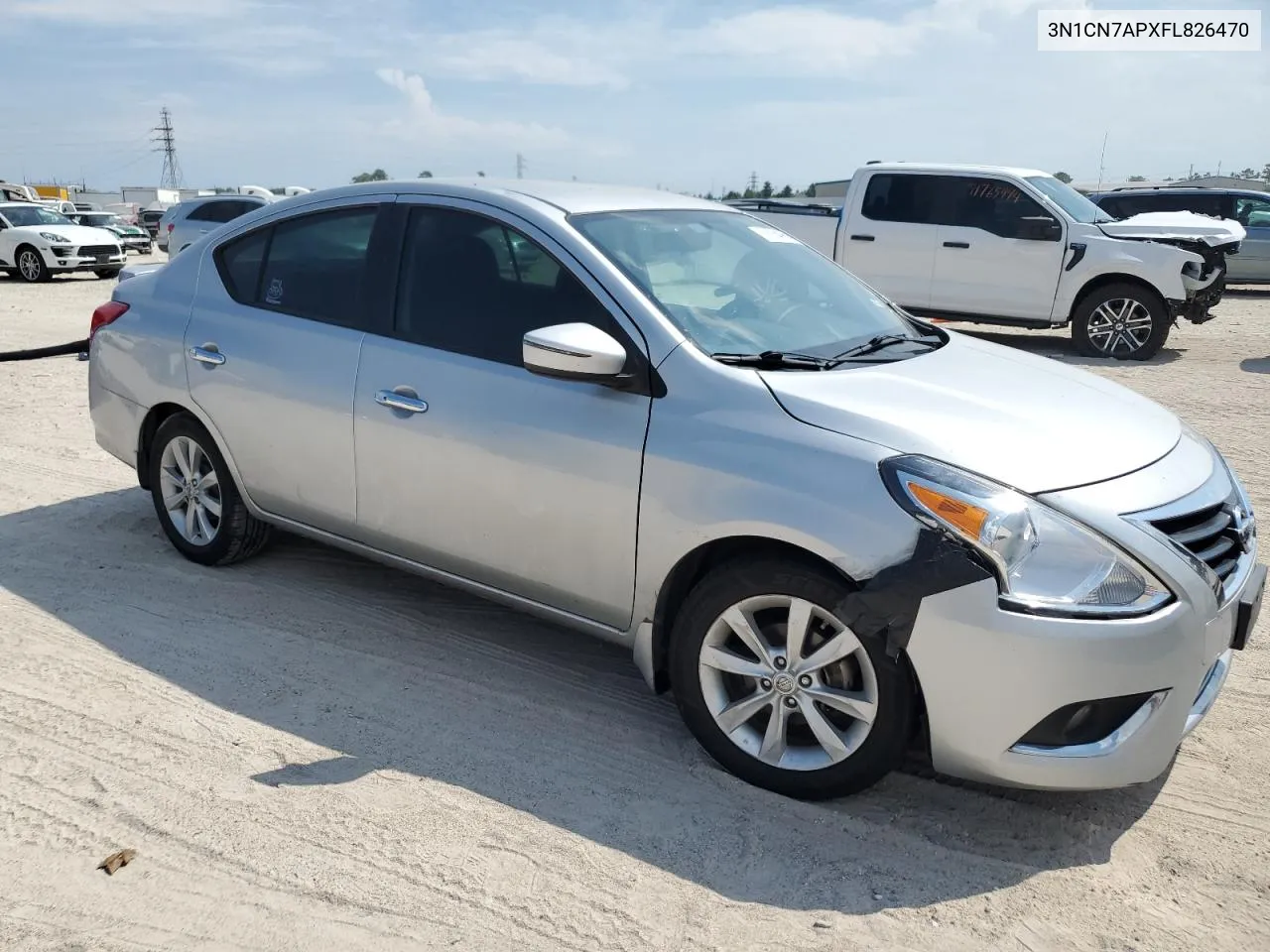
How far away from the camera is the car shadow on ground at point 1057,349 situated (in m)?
11.7

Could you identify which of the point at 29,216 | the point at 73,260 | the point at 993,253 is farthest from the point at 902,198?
the point at 29,216

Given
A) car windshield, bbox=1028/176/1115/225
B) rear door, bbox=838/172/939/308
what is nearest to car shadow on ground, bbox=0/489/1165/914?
rear door, bbox=838/172/939/308

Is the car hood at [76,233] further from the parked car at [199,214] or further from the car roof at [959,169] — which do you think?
the car roof at [959,169]

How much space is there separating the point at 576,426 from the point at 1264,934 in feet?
7.78

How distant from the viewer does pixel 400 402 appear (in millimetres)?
3990

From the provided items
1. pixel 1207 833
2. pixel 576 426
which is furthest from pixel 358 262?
pixel 1207 833

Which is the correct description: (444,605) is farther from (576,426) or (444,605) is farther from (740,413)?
(740,413)

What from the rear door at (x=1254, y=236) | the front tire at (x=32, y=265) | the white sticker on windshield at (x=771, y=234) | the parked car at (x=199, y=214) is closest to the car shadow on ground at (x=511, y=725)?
the white sticker on windshield at (x=771, y=234)

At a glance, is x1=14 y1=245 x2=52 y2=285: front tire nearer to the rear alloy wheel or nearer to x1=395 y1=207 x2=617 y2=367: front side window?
the rear alloy wheel

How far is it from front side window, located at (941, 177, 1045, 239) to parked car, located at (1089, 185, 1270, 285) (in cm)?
650

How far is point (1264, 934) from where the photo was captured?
276cm

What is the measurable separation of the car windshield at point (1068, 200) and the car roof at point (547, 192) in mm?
8839

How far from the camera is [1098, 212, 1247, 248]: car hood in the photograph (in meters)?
11.8

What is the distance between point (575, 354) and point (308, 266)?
175 cm
